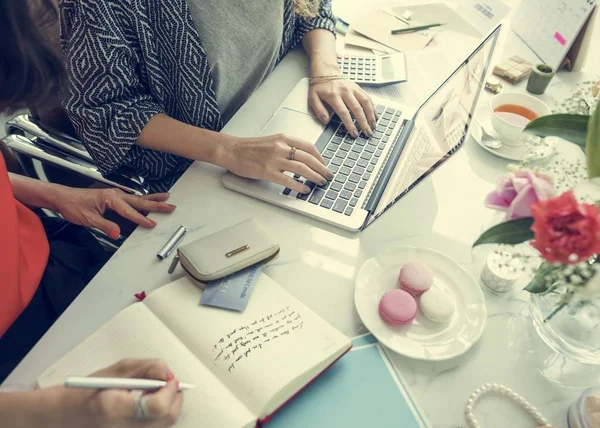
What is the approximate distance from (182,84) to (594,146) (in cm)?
72

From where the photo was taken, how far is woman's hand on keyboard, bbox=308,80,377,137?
0.94 meters

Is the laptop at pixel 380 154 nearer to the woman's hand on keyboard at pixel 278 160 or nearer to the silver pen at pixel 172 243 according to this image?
the woman's hand on keyboard at pixel 278 160

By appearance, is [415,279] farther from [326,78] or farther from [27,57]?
[27,57]

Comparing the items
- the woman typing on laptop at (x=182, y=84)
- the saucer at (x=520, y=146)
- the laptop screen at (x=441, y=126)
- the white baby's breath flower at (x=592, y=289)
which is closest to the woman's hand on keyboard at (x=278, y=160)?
the woman typing on laptop at (x=182, y=84)

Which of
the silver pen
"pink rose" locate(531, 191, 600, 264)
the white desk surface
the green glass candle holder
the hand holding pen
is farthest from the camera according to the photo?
the green glass candle holder

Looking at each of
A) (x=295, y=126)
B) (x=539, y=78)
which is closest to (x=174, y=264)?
(x=295, y=126)

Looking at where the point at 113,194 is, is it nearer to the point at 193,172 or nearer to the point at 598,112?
the point at 193,172

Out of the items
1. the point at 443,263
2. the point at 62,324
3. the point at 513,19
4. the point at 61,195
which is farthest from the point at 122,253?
the point at 513,19

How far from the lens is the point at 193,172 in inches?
34.7

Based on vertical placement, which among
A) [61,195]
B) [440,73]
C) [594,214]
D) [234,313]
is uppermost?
[594,214]

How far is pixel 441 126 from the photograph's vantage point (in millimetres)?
853

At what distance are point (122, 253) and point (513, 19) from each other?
1.06 m

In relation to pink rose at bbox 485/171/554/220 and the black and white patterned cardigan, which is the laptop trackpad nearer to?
the black and white patterned cardigan

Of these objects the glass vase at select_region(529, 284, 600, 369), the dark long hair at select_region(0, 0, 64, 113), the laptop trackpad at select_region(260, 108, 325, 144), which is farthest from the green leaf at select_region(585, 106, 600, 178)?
the dark long hair at select_region(0, 0, 64, 113)
